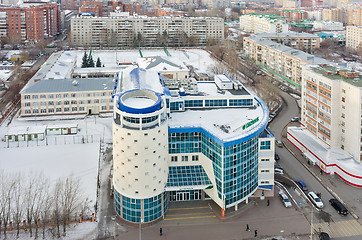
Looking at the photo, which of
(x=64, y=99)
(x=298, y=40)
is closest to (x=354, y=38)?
(x=298, y=40)

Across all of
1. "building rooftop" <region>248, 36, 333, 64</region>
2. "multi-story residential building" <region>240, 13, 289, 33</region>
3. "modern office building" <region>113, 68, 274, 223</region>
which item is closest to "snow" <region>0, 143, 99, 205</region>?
"modern office building" <region>113, 68, 274, 223</region>

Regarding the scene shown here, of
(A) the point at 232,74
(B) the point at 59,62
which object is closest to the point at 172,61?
(A) the point at 232,74

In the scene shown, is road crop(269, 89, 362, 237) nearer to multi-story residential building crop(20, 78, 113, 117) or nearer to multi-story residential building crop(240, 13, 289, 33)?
multi-story residential building crop(20, 78, 113, 117)

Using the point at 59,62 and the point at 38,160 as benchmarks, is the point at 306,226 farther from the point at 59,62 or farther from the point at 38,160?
the point at 59,62

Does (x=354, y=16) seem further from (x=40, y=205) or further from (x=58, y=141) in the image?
(x=40, y=205)

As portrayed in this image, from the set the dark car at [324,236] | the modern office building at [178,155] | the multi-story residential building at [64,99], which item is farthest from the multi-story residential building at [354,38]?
A: the dark car at [324,236]
